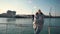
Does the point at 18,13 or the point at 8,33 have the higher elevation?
the point at 18,13

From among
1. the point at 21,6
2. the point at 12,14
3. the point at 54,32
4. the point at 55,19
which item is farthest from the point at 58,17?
the point at 21,6

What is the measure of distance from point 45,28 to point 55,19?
7.76ft

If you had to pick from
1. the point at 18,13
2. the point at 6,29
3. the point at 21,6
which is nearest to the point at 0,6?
the point at 21,6

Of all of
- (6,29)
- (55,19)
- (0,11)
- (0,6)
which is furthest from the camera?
(0,6)

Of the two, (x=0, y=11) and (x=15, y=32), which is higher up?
(x=0, y=11)

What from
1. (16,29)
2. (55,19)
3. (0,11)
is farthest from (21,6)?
(16,29)

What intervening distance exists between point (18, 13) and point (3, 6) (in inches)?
102

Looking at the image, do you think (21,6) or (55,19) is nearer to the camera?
(55,19)

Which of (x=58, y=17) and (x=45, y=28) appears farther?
(x=58, y=17)

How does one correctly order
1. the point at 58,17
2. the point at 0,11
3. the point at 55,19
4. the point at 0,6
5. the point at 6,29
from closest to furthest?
the point at 6,29, the point at 58,17, the point at 55,19, the point at 0,11, the point at 0,6

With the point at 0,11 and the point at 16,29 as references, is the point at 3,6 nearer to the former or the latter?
the point at 0,11

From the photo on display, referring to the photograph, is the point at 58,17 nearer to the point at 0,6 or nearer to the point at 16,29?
the point at 16,29

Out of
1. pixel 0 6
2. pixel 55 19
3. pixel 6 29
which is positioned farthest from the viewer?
pixel 0 6

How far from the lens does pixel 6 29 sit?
704 centimetres
